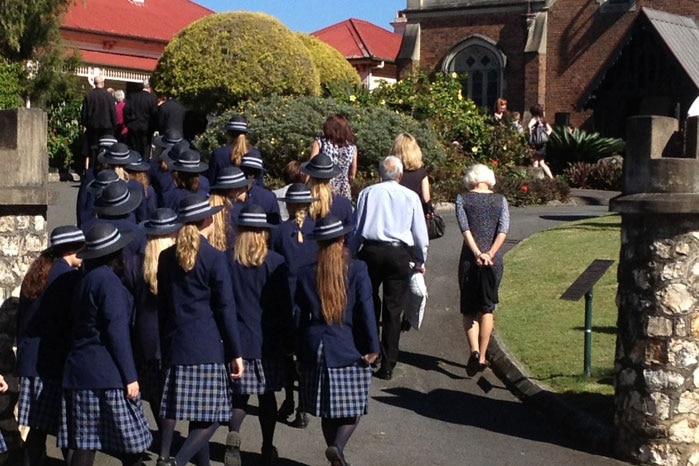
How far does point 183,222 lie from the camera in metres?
6.75

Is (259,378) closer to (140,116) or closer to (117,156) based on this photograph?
(117,156)

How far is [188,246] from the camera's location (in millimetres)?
6699

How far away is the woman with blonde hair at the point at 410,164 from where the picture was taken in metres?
10.2

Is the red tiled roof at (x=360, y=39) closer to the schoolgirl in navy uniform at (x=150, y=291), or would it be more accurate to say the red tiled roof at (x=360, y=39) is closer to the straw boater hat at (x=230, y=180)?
the straw boater hat at (x=230, y=180)

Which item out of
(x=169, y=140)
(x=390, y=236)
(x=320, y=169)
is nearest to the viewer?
(x=320, y=169)

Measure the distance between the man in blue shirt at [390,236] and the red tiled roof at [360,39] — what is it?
37200 mm

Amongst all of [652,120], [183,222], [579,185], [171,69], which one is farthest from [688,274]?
[579,185]

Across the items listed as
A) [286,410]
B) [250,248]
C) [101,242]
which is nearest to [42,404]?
[101,242]

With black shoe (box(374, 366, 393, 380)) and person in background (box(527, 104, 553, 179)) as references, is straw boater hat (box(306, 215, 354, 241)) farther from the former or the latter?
person in background (box(527, 104, 553, 179))

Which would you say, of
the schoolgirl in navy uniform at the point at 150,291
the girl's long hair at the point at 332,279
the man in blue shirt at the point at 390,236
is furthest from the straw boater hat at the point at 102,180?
the girl's long hair at the point at 332,279

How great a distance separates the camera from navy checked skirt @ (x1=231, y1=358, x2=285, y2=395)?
7.16 m

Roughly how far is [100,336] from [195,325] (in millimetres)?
645

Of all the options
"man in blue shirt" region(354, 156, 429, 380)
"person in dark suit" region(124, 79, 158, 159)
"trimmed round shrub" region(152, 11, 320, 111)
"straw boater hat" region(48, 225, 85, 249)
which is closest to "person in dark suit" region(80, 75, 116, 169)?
"person in dark suit" region(124, 79, 158, 159)

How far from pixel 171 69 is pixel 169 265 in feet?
52.4
